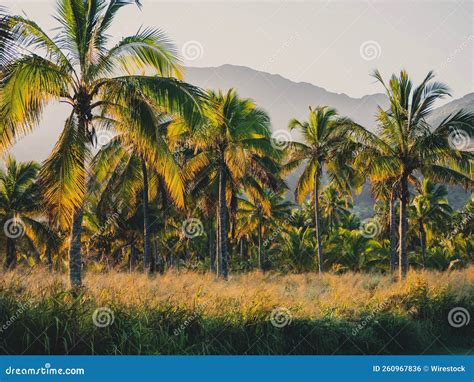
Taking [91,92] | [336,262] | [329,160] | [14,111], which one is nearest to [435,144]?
[329,160]

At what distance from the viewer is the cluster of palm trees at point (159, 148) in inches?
428

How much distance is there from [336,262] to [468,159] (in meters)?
20.9

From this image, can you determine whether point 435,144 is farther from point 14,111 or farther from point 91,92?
point 14,111
